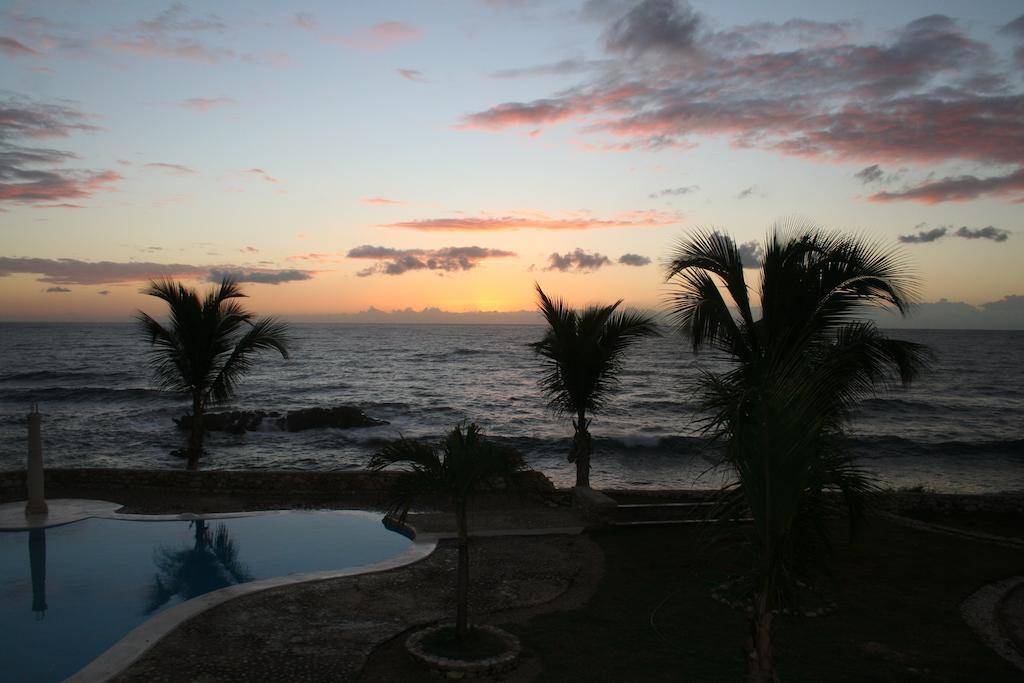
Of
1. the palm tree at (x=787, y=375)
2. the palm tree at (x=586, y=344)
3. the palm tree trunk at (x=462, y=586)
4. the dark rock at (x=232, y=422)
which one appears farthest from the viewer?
the dark rock at (x=232, y=422)

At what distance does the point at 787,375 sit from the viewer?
187 inches

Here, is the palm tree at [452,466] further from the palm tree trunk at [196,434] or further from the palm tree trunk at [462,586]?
the palm tree trunk at [196,434]

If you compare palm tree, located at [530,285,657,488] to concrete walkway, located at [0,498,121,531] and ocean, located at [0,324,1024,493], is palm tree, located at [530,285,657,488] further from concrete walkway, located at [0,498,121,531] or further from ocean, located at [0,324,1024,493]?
concrete walkway, located at [0,498,121,531]

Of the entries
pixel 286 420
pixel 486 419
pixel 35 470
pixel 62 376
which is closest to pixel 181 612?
pixel 35 470

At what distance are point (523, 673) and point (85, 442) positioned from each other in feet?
105

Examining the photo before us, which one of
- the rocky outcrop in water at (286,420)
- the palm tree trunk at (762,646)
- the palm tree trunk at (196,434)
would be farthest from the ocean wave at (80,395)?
the palm tree trunk at (762,646)

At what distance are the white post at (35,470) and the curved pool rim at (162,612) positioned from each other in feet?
0.65

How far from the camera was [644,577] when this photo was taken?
10.0 metres

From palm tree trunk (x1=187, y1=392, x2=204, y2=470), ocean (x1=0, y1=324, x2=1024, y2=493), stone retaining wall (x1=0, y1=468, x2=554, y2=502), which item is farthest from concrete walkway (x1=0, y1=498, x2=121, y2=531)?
ocean (x1=0, y1=324, x2=1024, y2=493)

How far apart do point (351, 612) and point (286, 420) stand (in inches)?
1184

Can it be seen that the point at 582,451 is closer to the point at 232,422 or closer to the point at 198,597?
the point at 198,597

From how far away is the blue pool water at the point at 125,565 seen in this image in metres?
8.12

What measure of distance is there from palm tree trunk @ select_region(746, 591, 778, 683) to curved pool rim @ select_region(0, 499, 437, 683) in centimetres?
591

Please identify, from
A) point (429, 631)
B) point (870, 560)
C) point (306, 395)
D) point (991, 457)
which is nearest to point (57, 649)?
point (429, 631)
